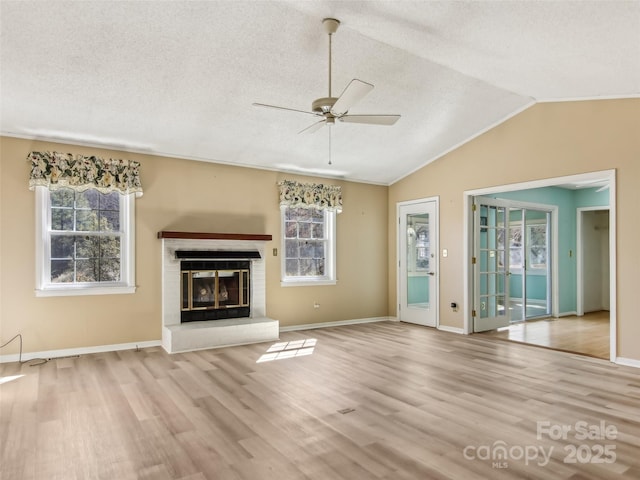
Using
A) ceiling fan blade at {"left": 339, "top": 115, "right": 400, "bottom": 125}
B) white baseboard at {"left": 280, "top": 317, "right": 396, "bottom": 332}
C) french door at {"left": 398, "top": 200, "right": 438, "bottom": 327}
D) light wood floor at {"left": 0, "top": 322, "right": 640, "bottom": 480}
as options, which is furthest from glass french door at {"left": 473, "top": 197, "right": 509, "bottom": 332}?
ceiling fan blade at {"left": 339, "top": 115, "right": 400, "bottom": 125}

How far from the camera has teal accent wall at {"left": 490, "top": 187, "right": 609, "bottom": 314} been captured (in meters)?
8.12

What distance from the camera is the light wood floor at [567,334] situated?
5.47m

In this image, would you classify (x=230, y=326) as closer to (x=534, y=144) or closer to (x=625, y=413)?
(x=625, y=413)

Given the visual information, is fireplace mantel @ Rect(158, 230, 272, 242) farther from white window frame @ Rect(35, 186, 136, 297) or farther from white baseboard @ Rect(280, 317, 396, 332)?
white baseboard @ Rect(280, 317, 396, 332)

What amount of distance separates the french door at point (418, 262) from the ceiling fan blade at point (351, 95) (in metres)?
4.08

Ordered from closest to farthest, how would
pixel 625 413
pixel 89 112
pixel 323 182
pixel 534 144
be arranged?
pixel 625 413 → pixel 89 112 → pixel 534 144 → pixel 323 182

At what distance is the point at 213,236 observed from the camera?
5848 millimetres

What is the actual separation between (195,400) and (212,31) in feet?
10.4

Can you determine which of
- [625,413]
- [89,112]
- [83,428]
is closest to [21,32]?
[89,112]

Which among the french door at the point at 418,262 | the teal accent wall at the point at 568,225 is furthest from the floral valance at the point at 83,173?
the teal accent wall at the point at 568,225

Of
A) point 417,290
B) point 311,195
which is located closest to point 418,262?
point 417,290

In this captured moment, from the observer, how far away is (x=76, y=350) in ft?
16.8

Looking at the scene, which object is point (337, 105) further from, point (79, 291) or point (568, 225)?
point (568, 225)

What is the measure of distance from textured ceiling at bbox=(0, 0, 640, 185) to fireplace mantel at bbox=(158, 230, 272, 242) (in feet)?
3.70
